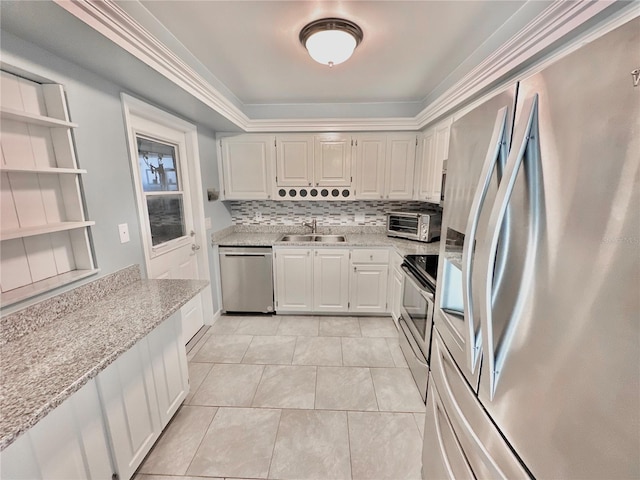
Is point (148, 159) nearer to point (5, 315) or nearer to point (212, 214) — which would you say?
point (212, 214)

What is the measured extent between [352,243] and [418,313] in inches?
45.3

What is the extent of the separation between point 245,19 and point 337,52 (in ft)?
1.89

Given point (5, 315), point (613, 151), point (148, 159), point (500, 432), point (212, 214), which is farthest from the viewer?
point (212, 214)

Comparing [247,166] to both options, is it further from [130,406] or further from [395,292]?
[130,406]

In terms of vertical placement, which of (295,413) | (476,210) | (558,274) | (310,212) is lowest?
(295,413)

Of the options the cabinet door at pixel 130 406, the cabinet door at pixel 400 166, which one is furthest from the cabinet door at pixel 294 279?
the cabinet door at pixel 130 406

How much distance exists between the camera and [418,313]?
2.08 metres

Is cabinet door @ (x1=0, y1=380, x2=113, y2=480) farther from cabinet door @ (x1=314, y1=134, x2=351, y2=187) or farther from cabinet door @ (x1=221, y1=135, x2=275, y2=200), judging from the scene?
cabinet door @ (x1=314, y1=134, x2=351, y2=187)

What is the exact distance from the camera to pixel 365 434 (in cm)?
167

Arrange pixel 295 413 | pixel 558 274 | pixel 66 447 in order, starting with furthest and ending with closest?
pixel 295 413 → pixel 66 447 → pixel 558 274

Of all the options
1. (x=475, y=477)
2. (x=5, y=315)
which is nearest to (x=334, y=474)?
(x=475, y=477)

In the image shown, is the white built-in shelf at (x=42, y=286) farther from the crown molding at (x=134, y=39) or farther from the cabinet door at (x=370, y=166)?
the cabinet door at (x=370, y=166)

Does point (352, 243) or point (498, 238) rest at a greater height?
point (498, 238)

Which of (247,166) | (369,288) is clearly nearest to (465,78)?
(369,288)
